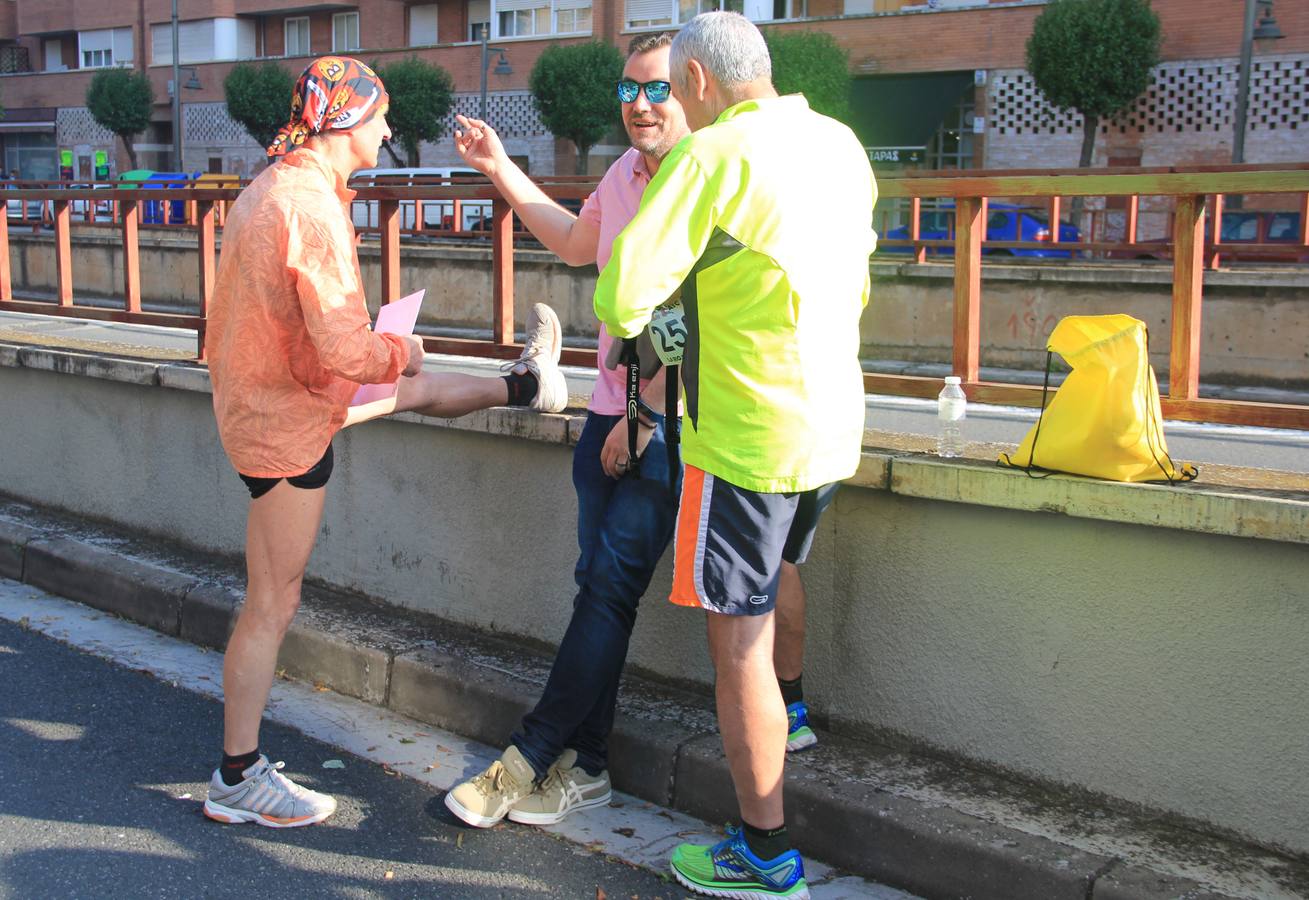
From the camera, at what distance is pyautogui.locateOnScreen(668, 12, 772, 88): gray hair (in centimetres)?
313

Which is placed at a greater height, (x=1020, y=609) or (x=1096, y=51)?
(x=1096, y=51)

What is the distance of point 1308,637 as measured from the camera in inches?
129

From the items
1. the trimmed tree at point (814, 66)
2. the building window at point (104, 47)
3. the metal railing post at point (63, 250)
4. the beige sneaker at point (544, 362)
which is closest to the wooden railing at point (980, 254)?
the beige sneaker at point (544, 362)

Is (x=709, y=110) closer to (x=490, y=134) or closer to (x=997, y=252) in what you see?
(x=490, y=134)

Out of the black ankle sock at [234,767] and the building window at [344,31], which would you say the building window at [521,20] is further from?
the black ankle sock at [234,767]

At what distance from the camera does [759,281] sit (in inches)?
120

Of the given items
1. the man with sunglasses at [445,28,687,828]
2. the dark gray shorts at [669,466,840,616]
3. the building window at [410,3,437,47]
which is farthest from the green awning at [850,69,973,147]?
the dark gray shorts at [669,466,840,616]

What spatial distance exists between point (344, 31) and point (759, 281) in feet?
175

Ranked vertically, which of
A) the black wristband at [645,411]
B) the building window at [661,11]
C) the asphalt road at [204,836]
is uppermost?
the building window at [661,11]

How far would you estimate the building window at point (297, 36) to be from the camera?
2124 inches

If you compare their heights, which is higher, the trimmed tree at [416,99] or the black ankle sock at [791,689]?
the trimmed tree at [416,99]

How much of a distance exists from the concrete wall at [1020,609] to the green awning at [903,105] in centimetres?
3437

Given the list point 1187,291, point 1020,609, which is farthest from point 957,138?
point 1020,609

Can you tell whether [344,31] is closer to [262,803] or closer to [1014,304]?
[1014,304]
